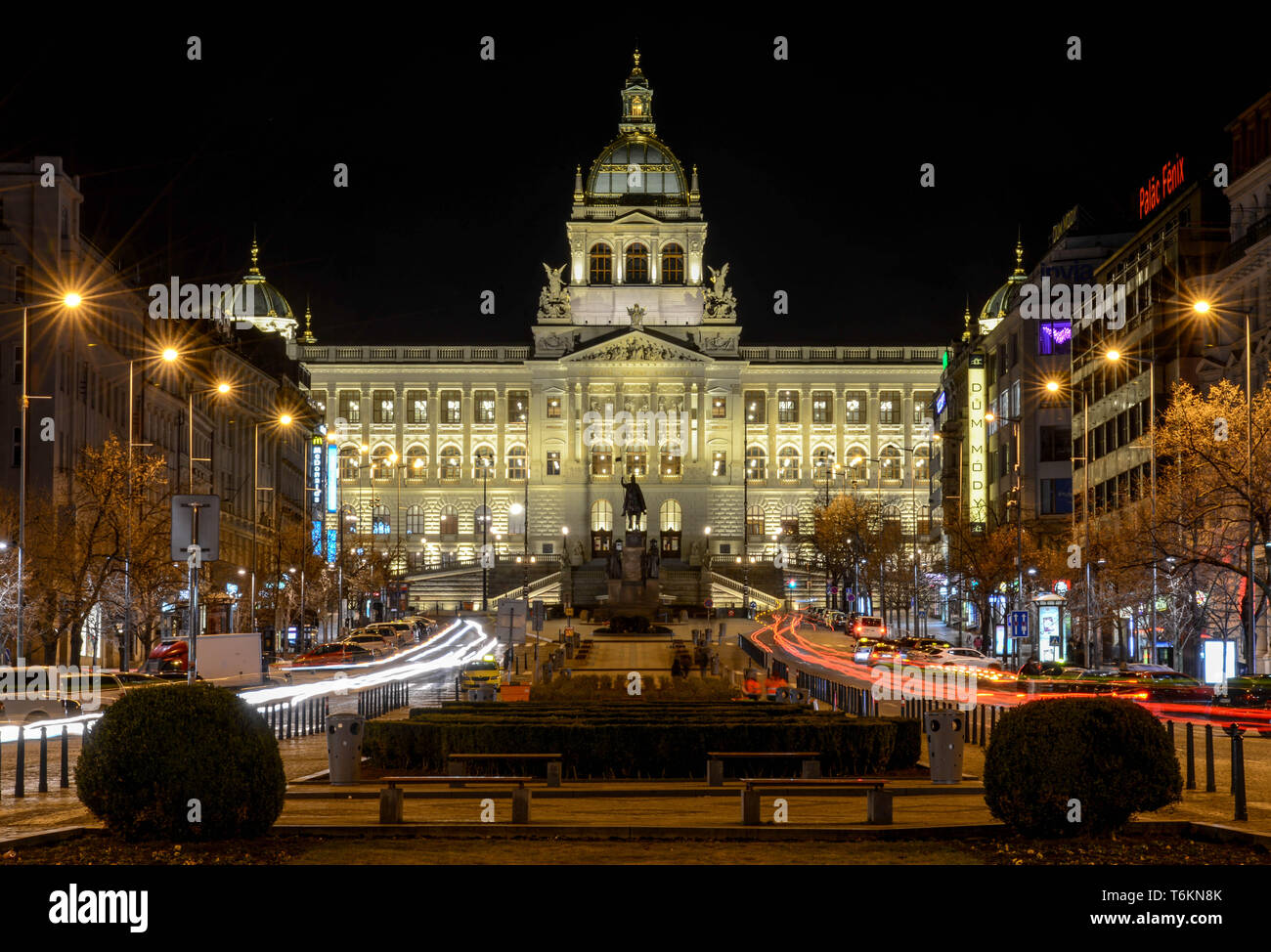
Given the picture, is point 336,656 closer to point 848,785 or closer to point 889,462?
point 848,785

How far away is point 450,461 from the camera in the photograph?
582 feet

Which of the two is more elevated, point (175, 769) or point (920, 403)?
point (920, 403)

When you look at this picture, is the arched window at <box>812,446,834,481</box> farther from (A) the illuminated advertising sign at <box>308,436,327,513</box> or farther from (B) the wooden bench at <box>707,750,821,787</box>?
(B) the wooden bench at <box>707,750,821,787</box>

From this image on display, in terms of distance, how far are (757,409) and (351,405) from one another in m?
39.1

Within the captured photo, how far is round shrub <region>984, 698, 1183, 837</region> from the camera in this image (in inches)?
675

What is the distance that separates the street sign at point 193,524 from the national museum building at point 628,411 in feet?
452

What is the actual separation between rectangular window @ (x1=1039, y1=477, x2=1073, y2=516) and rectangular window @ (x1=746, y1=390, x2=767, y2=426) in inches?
2965

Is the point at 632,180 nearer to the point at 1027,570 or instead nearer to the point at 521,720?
the point at 1027,570

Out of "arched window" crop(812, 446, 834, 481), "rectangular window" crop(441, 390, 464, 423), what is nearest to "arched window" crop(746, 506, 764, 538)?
"arched window" crop(812, 446, 834, 481)

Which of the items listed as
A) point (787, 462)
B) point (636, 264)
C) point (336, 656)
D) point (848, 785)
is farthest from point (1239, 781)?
point (787, 462)
